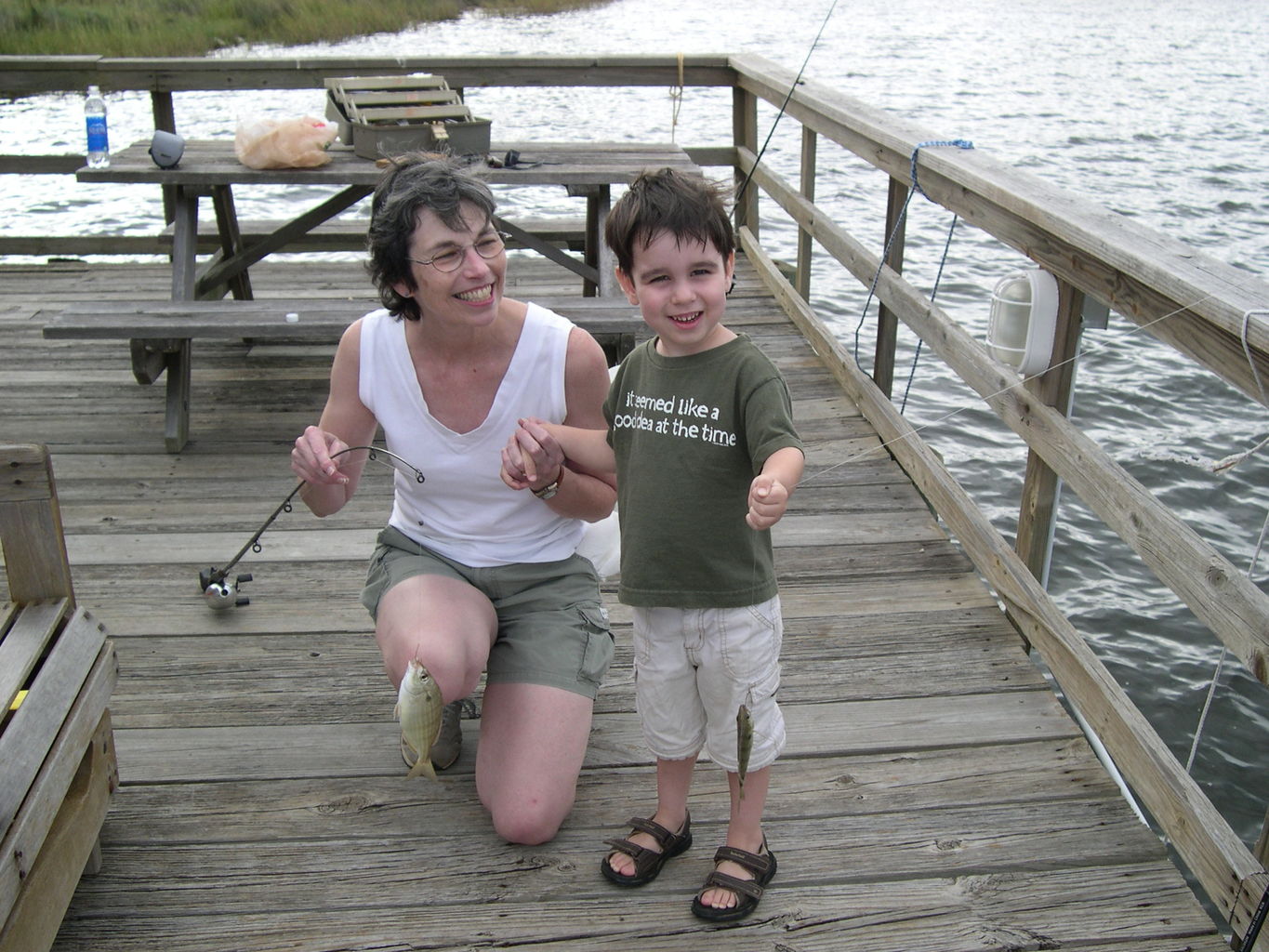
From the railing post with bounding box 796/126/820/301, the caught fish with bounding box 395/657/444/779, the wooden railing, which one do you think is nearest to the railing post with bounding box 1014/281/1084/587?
the wooden railing

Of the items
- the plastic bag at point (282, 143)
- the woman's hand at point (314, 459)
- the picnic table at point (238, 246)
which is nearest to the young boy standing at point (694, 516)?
the woman's hand at point (314, 459)

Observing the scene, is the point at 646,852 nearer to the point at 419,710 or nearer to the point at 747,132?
the point at 419,710

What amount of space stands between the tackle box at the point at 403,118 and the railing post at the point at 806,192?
54.5 inches

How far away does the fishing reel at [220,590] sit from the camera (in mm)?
3045

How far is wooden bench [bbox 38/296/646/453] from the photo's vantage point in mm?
3873

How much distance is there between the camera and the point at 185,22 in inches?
725

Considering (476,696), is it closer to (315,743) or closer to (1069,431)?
(315,743)

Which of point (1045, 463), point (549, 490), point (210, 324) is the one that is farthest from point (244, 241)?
point (1045, 463)

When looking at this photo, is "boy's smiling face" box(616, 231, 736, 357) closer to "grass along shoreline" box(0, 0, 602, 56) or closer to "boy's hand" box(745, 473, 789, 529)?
"boy's hand" box(745, 473, 789, 529)

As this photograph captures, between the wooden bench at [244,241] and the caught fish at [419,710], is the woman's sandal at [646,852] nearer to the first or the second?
the caught fish at [419,710]

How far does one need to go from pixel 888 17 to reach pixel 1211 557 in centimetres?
2535

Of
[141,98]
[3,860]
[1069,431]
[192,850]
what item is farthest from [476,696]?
[141,98]

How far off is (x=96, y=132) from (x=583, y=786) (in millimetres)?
3594

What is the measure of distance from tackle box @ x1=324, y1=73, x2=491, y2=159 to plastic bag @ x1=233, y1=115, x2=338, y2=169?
0.65 ft
